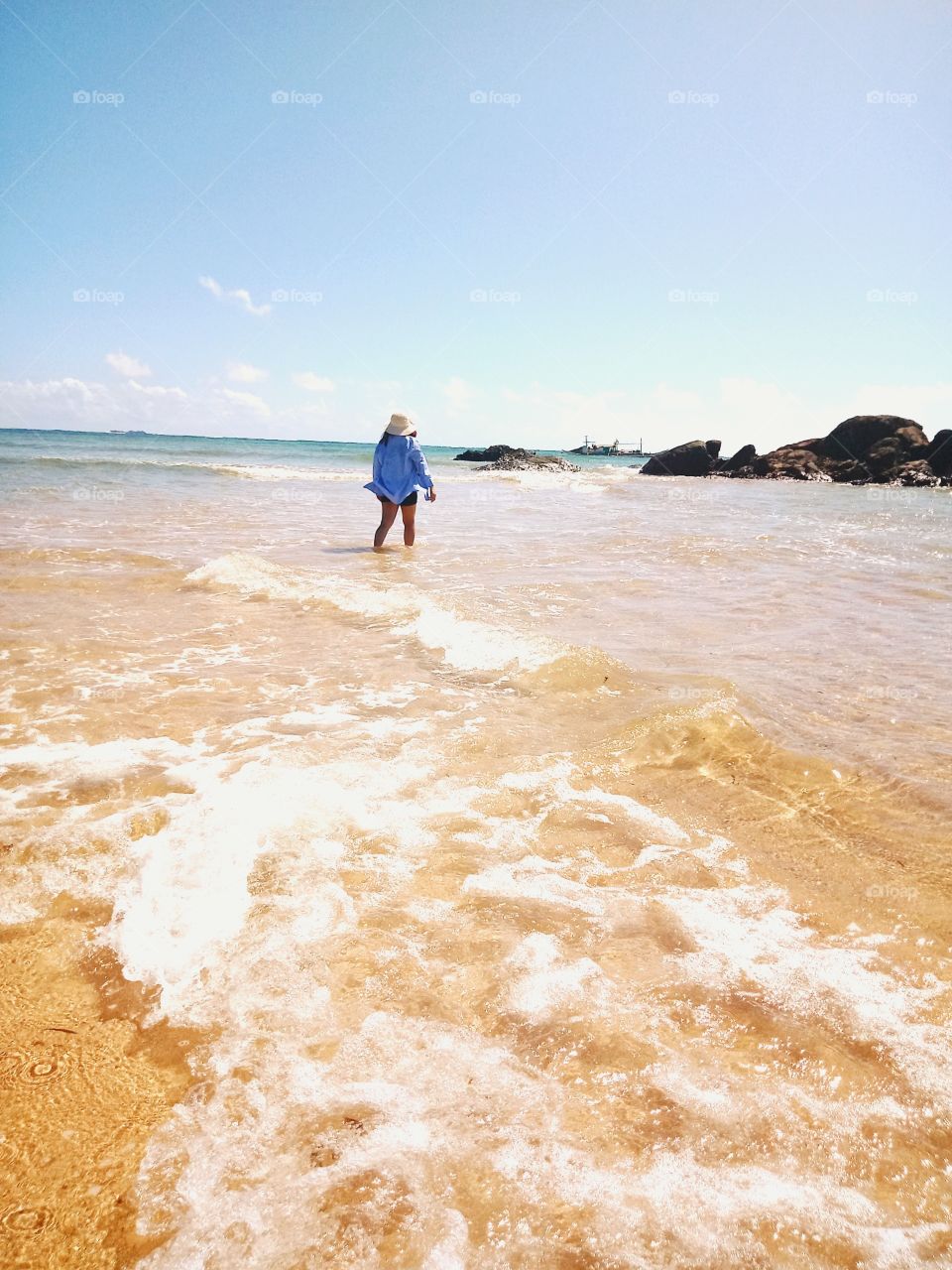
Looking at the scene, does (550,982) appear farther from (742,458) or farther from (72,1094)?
(742,458)

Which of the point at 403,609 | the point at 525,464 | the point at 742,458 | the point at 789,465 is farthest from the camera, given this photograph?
the point at 742,458

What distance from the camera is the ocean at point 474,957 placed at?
3.82 ft

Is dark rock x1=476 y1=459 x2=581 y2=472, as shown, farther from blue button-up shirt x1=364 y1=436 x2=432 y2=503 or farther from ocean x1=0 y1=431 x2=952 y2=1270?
ocean x1=0 y1=431 x2=952 y2=1270

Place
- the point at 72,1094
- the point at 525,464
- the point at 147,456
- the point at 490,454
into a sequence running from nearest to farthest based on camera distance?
the point at 72,1094 → the point at 147,456 → the point at 525,464 → the point at 490,454

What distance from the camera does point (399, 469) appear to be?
9047mm

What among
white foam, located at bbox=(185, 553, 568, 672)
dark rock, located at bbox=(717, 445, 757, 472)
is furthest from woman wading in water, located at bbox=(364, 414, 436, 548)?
dark rock, located at bbox=(717, 445, 757, 472)

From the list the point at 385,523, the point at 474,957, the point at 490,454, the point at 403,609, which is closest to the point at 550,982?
the point at 474,957

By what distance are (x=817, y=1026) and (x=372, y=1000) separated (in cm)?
107

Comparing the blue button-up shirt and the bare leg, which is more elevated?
the blue button-up shirt

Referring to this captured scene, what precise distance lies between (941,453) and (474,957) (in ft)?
154

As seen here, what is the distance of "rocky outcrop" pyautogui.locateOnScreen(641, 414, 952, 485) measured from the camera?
3834 centimetres

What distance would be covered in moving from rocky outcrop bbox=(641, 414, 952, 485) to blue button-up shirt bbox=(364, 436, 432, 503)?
1497 inches

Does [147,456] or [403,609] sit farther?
[147,456]

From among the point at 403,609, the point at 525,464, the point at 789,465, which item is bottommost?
the point at 403,609
